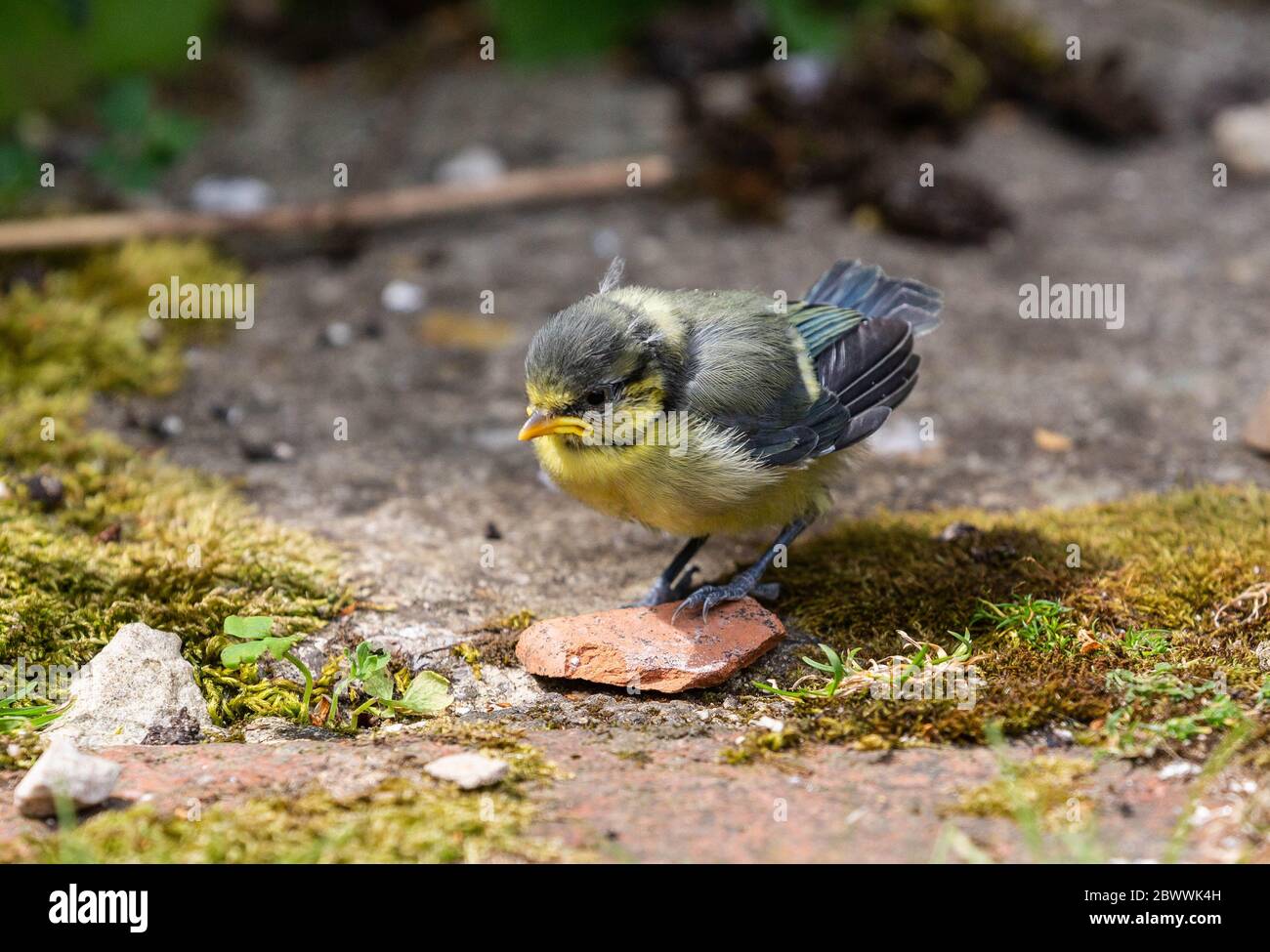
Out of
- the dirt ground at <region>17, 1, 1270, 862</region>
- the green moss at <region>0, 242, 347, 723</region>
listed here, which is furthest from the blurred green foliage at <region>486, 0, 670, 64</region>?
the green moss at <region>0, 242, 347, 723</region>

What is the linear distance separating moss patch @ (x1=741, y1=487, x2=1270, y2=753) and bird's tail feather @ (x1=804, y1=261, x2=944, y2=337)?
0.78 m

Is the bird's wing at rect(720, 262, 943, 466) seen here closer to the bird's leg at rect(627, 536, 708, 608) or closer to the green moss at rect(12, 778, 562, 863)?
the bird's leg at rect(627, 536, 708, 608)

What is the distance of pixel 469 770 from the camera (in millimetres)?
3154

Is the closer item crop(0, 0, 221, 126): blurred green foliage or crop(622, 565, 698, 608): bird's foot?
crop(622, 565, 698, 608): bird's foot

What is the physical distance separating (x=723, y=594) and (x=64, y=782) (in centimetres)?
199

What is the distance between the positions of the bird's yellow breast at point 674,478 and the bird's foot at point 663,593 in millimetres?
312

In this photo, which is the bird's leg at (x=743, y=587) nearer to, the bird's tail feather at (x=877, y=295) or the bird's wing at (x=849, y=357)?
the bird's wing at (x=849, y=357)

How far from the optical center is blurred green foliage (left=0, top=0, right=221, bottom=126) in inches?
274

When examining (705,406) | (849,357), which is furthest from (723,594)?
(849,357)

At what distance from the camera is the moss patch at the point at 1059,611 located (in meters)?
3.44

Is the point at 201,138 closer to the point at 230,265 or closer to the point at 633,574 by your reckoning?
the point at 230,265

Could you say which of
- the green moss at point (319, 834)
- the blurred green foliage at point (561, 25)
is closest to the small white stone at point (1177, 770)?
the green moss at point (319, 834)

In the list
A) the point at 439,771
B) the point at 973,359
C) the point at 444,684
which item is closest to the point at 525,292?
the point at 973,359
